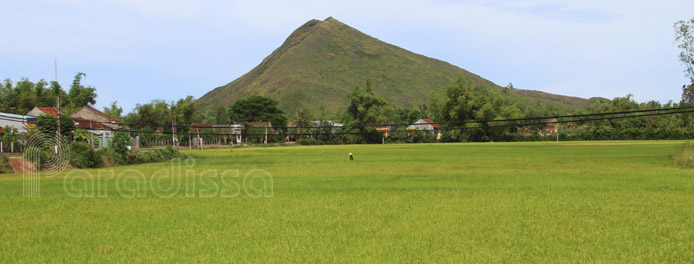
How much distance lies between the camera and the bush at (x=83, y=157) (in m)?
27.8

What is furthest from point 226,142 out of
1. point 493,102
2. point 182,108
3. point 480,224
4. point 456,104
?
point 480,224

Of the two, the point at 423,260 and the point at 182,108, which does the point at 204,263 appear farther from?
the point at 182,108

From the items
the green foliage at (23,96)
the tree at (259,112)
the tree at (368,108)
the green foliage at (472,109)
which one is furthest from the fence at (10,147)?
the tree at (259,112)

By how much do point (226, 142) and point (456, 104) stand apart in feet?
167

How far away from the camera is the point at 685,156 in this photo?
78.9ft

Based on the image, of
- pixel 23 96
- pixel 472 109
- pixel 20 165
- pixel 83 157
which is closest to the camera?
pixel 20 165

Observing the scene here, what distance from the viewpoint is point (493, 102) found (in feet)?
336

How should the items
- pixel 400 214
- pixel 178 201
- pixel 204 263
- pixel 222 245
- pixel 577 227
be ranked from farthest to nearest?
1. pixel 178 201
2. pixel 400 214
3. pixel 577 227
4. pixel 222 245
5. pixel 204 263

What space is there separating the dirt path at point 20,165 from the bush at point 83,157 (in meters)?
2.18

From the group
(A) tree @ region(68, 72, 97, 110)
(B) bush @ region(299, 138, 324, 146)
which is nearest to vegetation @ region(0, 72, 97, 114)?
(A) tree @ region(68, 72, 97, 110)

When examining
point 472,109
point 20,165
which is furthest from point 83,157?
point 472,109

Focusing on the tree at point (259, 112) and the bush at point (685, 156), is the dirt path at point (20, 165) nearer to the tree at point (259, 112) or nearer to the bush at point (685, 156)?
the bush at point (685, 156)

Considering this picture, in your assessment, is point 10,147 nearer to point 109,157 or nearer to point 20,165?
point 109,157

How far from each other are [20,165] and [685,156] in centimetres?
3363
